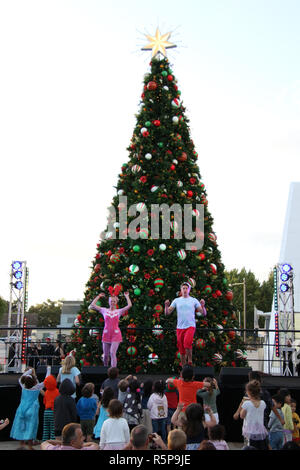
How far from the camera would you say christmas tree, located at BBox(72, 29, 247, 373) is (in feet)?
44.1

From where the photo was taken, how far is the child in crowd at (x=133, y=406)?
8445mm

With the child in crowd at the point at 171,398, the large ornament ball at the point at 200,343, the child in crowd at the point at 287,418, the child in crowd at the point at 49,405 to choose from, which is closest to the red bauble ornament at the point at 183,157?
the large ornament ball at the point at 200,343

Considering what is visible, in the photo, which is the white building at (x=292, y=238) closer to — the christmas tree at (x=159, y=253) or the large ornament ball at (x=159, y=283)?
the christmas tree at (x=159, y=253)

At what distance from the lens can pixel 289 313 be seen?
801 inches

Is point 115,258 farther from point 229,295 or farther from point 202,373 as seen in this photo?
point 202,373

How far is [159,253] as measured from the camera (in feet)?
45.6

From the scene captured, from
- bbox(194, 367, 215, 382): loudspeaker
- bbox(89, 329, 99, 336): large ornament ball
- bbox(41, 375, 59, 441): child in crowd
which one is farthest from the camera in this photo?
bbox(89, 329, 99, 336): large ornament ball

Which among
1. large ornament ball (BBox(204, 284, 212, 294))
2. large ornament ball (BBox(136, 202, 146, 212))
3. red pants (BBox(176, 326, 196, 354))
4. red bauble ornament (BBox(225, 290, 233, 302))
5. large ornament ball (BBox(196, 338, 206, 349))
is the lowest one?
large ornament ball (BBox(196, 338, 206, 349))

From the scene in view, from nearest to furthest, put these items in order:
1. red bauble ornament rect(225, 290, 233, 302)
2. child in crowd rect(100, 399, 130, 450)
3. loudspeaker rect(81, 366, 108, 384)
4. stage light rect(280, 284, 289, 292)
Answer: child in crowd rect(100, 399, 130, 450) → loudspeaker rect(81, 366, 108, 384) → red bauble ornament rect(225, 290, 233, 302) → stage light rect(280, 284, 289, 292)

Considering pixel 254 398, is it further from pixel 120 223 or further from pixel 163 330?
pixel 120 223

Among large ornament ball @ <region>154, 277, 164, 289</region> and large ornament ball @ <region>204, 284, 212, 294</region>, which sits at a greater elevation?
large ornament ball @ <region>154, 277, 164, 289</region>

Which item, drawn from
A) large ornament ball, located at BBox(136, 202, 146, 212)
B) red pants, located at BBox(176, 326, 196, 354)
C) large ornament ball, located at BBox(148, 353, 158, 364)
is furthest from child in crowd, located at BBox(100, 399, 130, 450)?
large ornament ball, located at BBox(136, 202, 146, 212)

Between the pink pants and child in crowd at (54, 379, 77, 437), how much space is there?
12.5 ft

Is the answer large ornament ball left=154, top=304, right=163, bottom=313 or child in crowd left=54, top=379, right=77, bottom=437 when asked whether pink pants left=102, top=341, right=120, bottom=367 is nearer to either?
large ornament ball left=154, top=304, right=163, bottom=313
